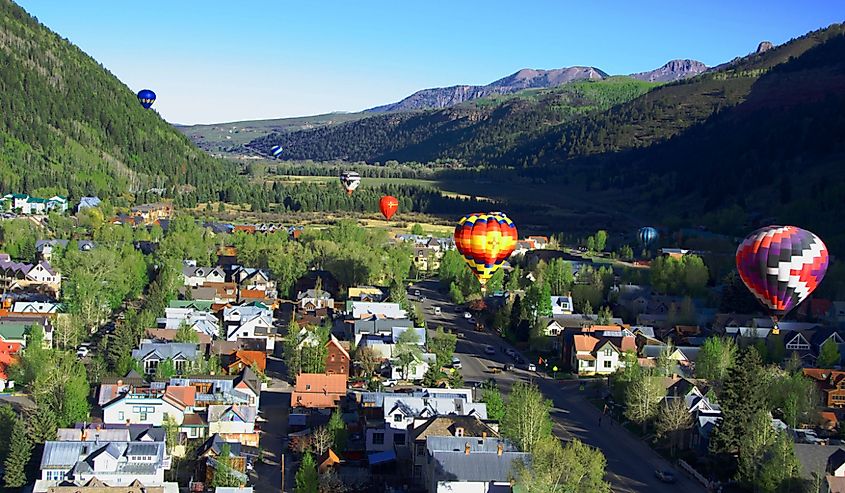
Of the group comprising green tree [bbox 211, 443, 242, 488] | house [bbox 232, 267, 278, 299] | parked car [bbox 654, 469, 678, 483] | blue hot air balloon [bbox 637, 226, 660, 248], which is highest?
blue hot air balloon [bbox 637, 226, 660, 248]

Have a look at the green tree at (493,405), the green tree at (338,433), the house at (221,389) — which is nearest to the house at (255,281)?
the house at (221,389)

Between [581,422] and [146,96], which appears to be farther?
[146,96]

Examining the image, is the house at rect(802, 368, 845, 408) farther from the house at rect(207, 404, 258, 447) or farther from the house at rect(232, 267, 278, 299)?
the house at rect(232, 267, 278, 299)

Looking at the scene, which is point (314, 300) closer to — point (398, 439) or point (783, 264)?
point (783, 264)

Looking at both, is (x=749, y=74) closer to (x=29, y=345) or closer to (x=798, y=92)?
(x=798, y=92)

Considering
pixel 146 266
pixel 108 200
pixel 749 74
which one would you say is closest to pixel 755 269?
pixel 146 266

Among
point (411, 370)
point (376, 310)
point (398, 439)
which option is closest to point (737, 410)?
point (398, 439)

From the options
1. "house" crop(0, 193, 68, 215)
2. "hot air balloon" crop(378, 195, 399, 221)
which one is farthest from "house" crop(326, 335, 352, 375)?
"hot air balloon" crop(378, 195, 399, 221)
